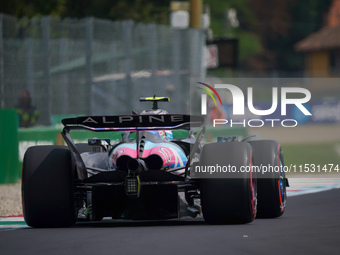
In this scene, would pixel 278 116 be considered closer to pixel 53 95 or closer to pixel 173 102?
pixel 173 102

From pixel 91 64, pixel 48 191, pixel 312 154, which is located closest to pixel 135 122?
pixel 48 191

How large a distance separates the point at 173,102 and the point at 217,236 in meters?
12.8

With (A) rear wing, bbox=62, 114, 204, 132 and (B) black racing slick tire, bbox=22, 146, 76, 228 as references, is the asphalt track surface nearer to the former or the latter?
(B) black racing slick tire, bbox=22, 146, 76, 228

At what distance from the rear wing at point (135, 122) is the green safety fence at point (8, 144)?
6207 millimetres

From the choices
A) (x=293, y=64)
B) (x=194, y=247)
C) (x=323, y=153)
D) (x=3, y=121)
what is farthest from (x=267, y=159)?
(x=293, y=64)

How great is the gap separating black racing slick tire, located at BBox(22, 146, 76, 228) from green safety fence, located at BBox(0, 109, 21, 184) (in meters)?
6.05

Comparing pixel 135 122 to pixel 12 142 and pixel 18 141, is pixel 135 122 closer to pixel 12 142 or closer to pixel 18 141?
pixel 12 142

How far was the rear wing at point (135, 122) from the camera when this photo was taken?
10148mm

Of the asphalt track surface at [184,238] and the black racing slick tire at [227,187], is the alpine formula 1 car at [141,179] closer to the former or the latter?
the black racing slick tire at [227,187]

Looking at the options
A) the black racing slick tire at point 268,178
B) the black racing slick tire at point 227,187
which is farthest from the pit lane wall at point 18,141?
the black racing slick tire at point 227,187

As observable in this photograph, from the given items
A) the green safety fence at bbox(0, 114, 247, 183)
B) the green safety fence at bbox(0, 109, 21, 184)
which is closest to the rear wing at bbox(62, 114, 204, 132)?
the green safety fence at bbox(0, 114, 247, 183)

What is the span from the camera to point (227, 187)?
9844mm

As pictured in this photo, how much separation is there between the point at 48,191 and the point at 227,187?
70.2 inches

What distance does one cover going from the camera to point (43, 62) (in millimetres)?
A: 17984
